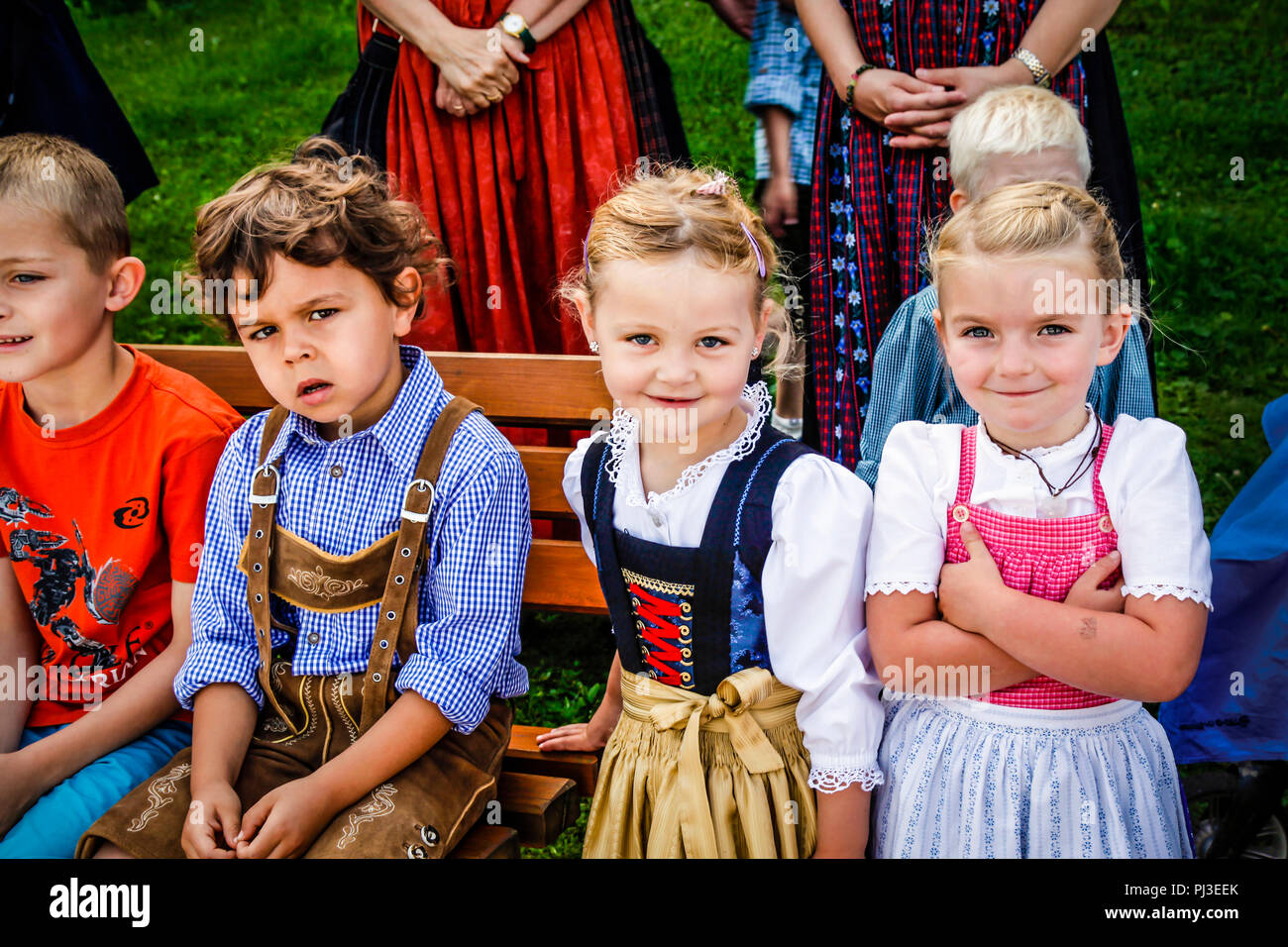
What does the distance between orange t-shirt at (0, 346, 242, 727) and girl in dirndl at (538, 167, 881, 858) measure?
0.93 meters

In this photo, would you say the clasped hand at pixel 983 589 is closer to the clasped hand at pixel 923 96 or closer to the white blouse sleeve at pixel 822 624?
the white blouse sleeve at pixel 822 624

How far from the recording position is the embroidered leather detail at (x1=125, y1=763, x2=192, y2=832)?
1923 mm

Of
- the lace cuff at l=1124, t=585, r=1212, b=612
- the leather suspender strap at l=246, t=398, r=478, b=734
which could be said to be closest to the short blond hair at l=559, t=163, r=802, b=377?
the leather suspender strap at l=246, t=398, r=478, b=734

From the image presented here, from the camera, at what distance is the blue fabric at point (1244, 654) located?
2006 millimetres

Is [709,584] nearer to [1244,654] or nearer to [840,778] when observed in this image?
[840,778]

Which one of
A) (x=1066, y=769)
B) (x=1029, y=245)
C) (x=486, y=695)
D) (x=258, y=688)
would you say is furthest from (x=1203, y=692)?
(x=258, y=688)

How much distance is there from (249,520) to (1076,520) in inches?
59.2

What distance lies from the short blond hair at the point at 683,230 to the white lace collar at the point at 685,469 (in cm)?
15

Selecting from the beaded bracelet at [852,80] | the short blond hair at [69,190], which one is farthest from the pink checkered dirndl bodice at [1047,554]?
the short blond hair at [69,190]

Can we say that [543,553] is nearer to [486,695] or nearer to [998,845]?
[486,695]

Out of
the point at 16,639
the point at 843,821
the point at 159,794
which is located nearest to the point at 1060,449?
the point at 843,821

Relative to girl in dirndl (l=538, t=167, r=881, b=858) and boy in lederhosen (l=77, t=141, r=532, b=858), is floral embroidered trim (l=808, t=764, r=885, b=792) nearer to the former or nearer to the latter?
girl in dirndl (l=538, t=167, r=881, b=858)

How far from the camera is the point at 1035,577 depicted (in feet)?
5.93
